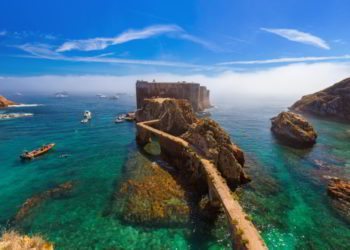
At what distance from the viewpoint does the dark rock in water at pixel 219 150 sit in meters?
26.6

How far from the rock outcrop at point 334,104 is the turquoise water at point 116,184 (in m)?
48.5

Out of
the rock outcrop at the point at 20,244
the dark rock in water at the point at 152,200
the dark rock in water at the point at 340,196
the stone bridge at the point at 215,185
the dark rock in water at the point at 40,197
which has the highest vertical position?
the rock outcrop at the point at 20,244

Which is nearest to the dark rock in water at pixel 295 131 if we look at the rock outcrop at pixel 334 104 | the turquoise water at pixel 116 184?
the turquoise water at pixel 116 184

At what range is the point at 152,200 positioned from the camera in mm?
23422

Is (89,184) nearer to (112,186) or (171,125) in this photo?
(112,186)

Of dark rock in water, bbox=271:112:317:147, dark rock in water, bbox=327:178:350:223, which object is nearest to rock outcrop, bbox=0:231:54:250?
dark rock in water, bbox=327:178:350:223

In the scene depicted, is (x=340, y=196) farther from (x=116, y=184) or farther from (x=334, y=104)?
(x=334, y=104)

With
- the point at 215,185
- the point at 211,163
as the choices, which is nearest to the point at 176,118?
the point at 211,163

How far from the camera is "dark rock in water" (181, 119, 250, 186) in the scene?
26.6m

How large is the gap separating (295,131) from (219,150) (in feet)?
106

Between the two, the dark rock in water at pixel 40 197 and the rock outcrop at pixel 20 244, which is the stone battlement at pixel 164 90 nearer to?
the dark rock in water at pixel 40 197

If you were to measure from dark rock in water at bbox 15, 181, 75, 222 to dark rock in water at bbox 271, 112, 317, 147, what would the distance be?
157ft

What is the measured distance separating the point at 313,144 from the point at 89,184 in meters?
50.2

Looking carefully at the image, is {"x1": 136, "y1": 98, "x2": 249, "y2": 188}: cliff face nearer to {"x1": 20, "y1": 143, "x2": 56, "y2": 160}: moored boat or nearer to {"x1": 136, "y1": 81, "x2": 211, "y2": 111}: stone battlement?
{"x1": 20, "y1": 143, "x2": 56, "y2": 160}: moored boat
